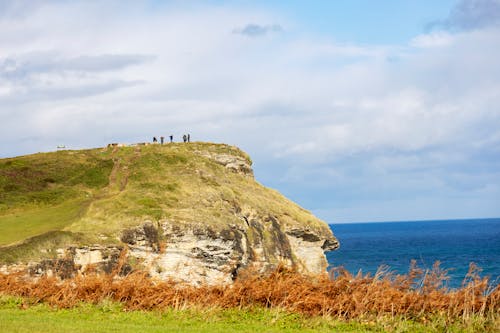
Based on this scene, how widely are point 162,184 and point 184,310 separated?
4844cm

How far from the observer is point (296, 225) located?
7812cm

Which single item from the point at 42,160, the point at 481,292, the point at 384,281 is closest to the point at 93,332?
the point at 384,281

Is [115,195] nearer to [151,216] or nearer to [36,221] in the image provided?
[151,216]

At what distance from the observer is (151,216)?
188 ft

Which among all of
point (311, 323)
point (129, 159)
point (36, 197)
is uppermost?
point (129, 159)

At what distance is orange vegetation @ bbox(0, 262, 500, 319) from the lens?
1989 centimetres

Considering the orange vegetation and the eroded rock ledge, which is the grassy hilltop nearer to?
the eroded rock ledge

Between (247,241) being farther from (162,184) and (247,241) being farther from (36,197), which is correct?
(36,197)

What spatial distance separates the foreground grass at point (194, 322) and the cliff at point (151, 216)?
15.9 m

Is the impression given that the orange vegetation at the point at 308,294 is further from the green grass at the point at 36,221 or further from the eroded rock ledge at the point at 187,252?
the green grass at the point at 36,221

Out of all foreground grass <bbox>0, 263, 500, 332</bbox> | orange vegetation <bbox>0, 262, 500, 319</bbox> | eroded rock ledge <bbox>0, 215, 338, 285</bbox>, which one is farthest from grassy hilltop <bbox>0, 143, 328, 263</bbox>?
foreground grass <bbox>0, 263, 500, 332</bbox>

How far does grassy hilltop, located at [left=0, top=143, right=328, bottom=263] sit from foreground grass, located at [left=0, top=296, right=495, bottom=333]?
2484 centimetres

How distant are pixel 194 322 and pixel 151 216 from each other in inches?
1540

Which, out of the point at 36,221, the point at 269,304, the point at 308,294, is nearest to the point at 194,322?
the point at 269,304
